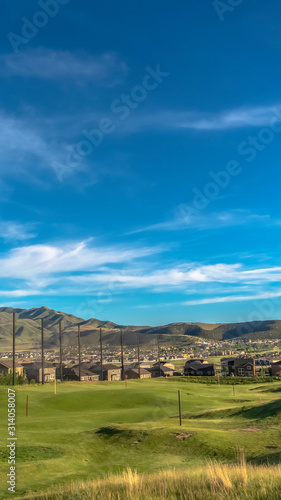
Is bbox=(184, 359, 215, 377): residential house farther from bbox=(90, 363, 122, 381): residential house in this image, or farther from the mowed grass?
the mowed grass

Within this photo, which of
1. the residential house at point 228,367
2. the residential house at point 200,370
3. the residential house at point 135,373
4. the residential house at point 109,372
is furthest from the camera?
the residential house at point 200,370

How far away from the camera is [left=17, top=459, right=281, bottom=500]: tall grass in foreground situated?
10.7 metres

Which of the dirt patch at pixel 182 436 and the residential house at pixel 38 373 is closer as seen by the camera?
the dirt patch at pixel 182 436

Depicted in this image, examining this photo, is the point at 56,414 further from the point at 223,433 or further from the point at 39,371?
the point at 39,371

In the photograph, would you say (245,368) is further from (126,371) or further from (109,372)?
(109,372)

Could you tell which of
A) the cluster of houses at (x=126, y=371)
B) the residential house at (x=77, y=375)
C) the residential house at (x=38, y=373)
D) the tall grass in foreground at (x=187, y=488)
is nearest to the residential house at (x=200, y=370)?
the cluster of houses at (x=126, y=371)

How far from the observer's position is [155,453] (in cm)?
2353

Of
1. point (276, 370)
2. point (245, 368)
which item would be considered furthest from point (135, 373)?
point (276, 370)

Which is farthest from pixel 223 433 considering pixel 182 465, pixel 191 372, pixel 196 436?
pixel 191 372

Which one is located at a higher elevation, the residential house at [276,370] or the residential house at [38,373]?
the residential house at [38,373]

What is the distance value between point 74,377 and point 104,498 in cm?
10427

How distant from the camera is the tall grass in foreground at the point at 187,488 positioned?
1071cm

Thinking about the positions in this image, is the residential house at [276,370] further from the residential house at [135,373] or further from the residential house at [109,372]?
the residential house at [109,372]

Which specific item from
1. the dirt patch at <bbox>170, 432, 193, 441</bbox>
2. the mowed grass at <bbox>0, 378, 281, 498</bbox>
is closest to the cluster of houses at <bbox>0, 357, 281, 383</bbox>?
the mowed grass at <bbox>0, 378, 281, 498</bbox>
